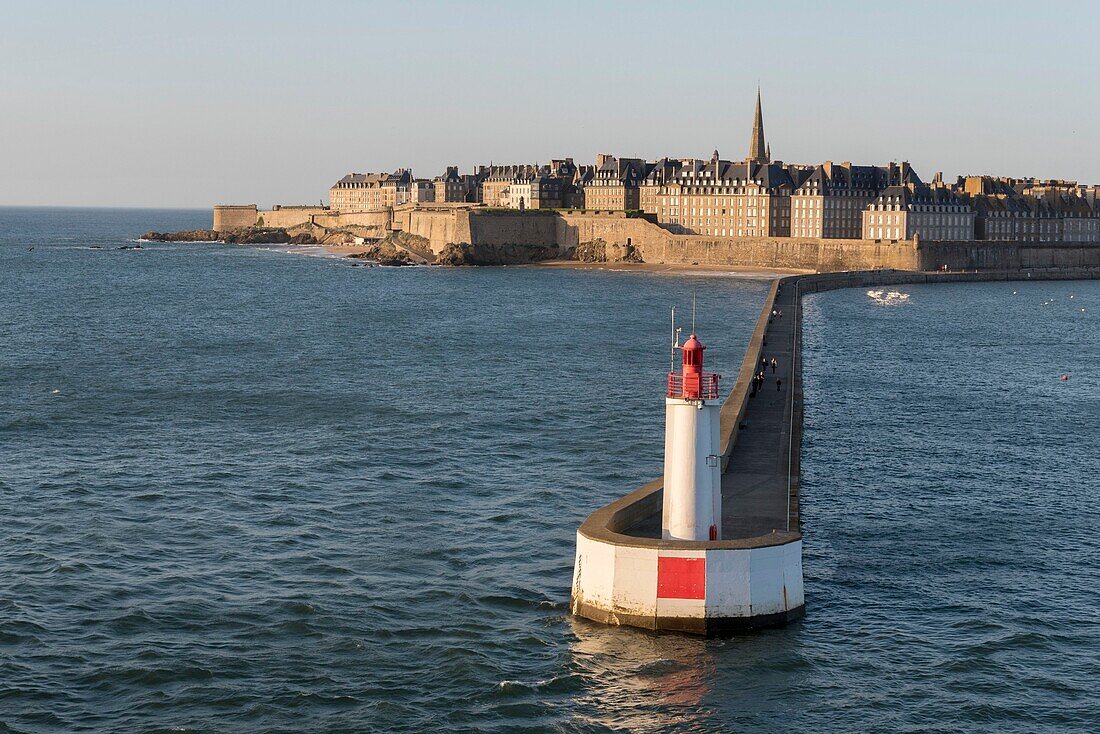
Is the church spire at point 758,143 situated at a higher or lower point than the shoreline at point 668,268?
higher

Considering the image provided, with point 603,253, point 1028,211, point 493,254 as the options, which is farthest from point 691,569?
point 1028,211

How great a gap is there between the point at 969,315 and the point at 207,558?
6402cm

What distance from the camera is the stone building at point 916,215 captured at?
115m

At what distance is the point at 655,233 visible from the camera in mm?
121750

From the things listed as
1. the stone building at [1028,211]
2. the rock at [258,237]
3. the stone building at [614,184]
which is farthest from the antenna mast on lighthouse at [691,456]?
the rock at [258,237]

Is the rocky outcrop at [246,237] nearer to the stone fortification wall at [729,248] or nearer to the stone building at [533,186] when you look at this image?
the stone building at [533,186]

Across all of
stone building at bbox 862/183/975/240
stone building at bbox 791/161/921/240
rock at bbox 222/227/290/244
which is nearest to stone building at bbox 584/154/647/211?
stone building at bbox 791/161/921/240

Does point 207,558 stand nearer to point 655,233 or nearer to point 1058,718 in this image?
point 1058,718

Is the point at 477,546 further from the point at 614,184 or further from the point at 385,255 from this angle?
the point at 614,184

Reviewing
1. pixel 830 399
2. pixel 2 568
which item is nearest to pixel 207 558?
pixel 2 568

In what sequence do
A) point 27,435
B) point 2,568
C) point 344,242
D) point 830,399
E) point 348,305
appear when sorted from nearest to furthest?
point 2,568, point 27,435, point 830,399, point 348,305, point 344,242

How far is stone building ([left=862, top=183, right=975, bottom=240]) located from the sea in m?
60.0

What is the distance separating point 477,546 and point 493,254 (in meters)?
101

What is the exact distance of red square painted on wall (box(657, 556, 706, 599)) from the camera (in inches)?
770
